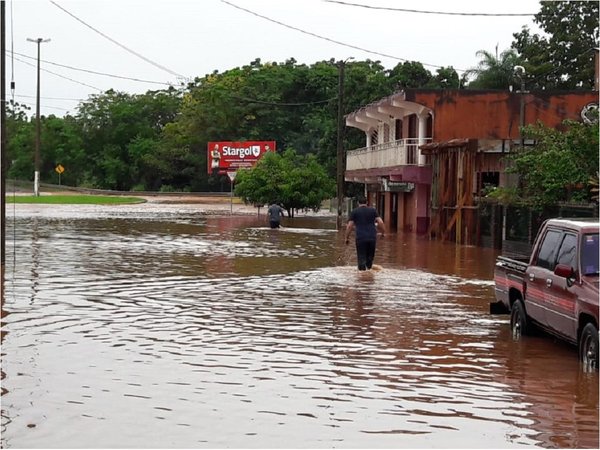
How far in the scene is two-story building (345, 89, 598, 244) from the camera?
35.6 metres

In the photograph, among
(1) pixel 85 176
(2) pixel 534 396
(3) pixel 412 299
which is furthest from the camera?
(1) pixel 85 176

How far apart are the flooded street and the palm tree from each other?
48.4m

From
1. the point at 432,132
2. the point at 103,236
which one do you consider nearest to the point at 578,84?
the point at 432,132

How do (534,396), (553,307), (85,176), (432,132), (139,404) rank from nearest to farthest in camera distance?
(139,404)
(534,396)
(553,307)
(432,132)
(85,176)

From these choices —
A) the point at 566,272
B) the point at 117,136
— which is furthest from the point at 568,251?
the point at 117,136

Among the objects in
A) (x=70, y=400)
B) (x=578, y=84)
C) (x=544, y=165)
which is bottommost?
(x=70, y=400)

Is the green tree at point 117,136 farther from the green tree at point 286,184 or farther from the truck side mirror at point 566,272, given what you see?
the truck side mirror at point 566,272

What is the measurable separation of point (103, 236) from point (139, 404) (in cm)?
2714

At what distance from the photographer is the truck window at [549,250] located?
1196cm

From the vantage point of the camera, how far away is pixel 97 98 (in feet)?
389

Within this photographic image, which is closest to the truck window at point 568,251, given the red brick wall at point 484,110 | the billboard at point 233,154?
the red brick wall at point 484,110

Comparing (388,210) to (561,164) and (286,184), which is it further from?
(561,164)

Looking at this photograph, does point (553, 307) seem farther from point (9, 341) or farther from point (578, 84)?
point (578, 84)

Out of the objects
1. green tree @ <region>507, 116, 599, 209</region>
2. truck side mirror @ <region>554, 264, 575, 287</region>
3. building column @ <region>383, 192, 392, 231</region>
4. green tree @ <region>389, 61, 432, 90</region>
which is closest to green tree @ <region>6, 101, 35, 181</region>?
green tree @ <region>389, 61, 432, 90</region>
